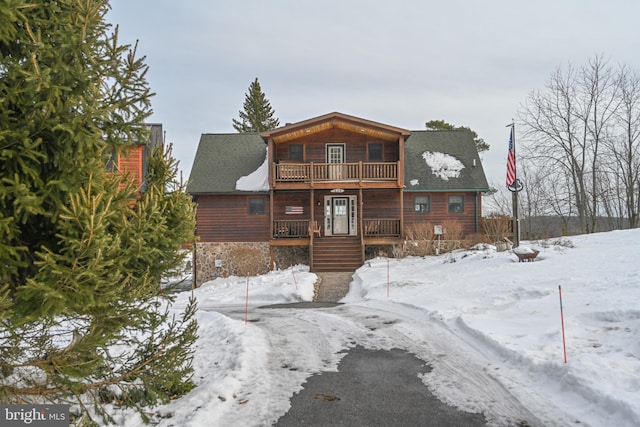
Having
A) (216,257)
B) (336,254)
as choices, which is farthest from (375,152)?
(216,257)

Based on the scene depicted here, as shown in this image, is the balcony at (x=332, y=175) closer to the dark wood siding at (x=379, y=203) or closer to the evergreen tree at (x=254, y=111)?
the dark wood siding at (x=379, y=203)

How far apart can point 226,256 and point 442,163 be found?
12191 millimetres

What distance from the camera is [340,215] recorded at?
22.1m

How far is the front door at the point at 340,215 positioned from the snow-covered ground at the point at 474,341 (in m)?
7.27

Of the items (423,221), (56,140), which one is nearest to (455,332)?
(56,140)

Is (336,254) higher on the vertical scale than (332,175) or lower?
lower

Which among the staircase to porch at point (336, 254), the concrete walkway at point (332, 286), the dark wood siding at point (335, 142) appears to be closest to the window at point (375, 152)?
the dark wood siding at point (335, 142)

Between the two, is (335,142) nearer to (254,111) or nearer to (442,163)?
(442,163)

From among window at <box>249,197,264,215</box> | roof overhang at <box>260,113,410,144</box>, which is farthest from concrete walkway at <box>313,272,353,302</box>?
roof overhang at <box>260,113,410,144</box>

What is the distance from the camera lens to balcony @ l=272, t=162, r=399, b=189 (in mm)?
20094

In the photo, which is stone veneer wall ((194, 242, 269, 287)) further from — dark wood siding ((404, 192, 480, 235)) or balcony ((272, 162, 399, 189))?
dark wood siding ((404, 192, 480, 235))

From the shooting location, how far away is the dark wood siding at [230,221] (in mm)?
21625

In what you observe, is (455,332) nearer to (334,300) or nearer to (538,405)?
(538,405)

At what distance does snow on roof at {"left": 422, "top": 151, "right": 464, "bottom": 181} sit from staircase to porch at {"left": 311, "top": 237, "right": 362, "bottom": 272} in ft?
19.3
